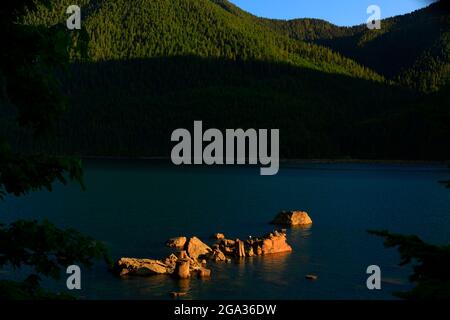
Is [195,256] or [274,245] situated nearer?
[195,256]

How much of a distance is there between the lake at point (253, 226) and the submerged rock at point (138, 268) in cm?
158

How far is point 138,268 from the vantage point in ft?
199

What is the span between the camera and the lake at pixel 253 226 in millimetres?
56594

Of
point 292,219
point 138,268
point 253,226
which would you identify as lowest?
point 253,226

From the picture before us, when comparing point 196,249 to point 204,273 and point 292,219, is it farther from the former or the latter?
point 292,219

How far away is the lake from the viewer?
56594mm

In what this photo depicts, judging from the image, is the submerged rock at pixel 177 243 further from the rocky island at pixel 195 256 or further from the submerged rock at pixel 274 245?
the submerged rock at pixel 274 245

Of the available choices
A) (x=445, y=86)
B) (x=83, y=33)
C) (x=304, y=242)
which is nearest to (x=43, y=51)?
(x=83, y=33)

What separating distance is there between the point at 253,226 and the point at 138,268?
4758 centimetres

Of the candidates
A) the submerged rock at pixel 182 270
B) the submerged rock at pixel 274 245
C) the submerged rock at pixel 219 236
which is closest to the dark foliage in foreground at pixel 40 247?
the submerged rock at pixel 182 270

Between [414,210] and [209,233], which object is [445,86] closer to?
[209,233]

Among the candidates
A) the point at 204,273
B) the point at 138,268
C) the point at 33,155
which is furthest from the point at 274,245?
the point at 33,155

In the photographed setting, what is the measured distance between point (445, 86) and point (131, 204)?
139 metres

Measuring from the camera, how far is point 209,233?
96.9m
